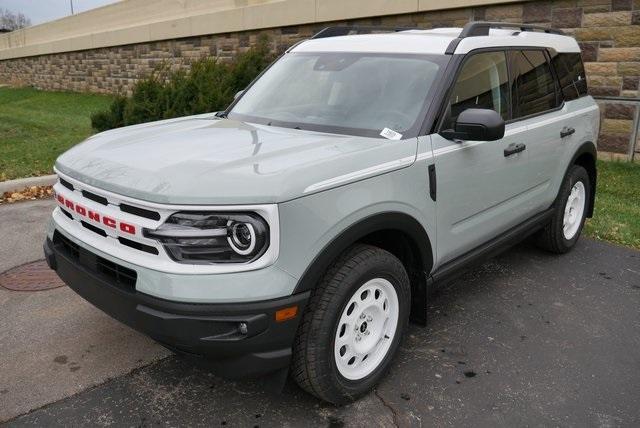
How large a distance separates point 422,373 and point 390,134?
1327 millimetres

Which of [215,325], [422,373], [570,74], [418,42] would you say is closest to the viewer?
[215,325]

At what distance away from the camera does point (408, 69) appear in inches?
139

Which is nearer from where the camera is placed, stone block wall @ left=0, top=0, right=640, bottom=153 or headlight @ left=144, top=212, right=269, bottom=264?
headlight @ left=144, top=212, right=269, bottom=264

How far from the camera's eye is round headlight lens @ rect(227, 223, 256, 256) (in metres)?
2.38

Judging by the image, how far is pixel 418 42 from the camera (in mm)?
3646

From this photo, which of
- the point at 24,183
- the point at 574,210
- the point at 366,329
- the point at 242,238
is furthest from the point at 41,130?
the point at 242,238

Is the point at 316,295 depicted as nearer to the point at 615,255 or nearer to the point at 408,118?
the point at 408,118

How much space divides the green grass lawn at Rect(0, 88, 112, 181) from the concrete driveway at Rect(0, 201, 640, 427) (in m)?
4.34

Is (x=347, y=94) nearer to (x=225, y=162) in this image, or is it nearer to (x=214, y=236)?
(x=225, y=162)

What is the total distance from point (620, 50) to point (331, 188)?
23.0 feet

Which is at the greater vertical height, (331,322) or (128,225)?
(128,225)

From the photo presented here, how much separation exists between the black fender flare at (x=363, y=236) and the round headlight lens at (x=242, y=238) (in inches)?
10.8

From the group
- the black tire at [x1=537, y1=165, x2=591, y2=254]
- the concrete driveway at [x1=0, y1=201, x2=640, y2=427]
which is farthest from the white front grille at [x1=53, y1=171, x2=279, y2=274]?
the black tire at [x1=537, y1=165, x2=591, y2=254]

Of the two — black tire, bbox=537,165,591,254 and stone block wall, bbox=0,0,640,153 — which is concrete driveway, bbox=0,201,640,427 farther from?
stone block wall, bbox=0,0,640,153
